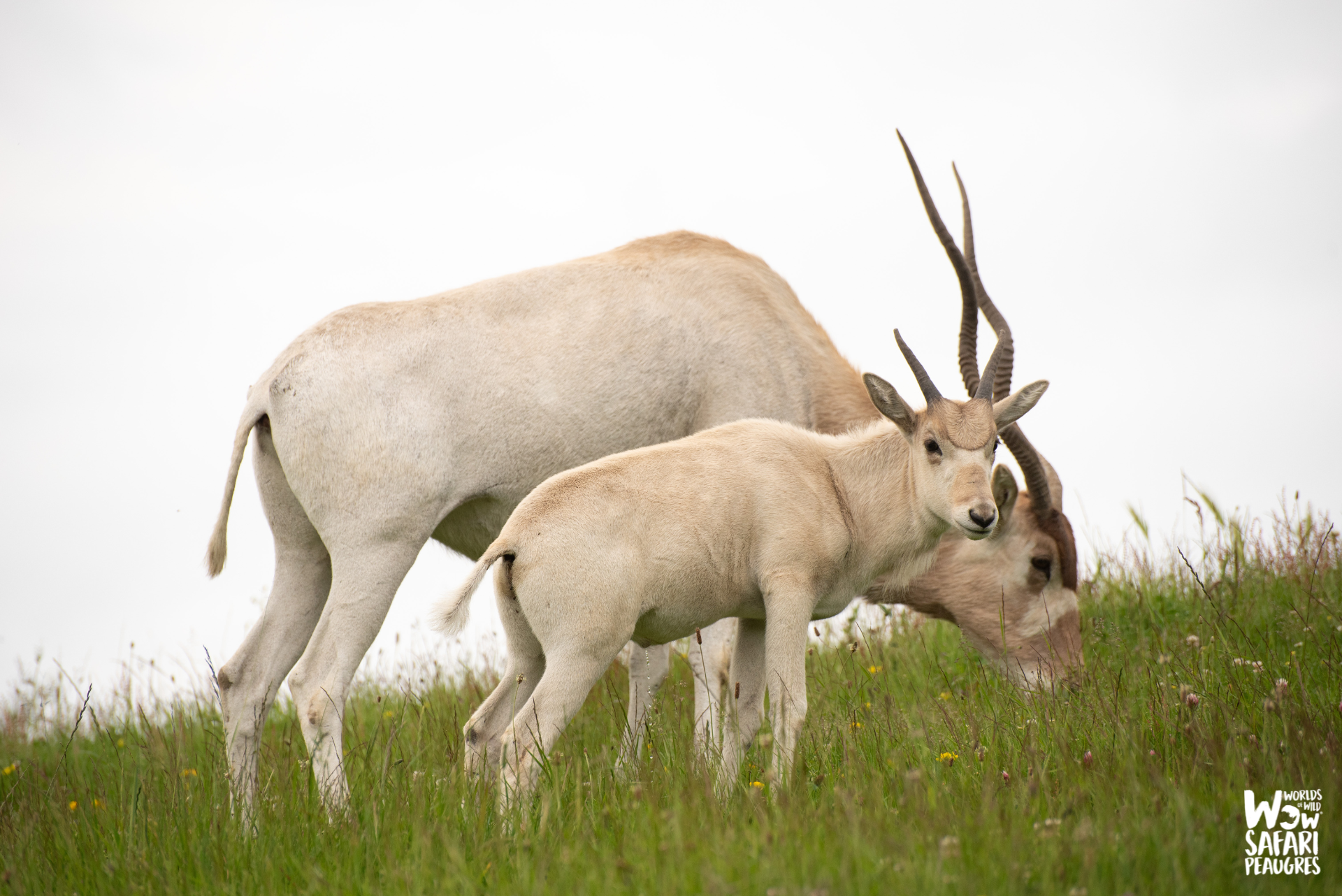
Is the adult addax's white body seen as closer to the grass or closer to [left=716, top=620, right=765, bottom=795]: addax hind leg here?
the grass

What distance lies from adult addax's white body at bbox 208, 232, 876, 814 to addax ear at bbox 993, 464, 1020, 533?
92 cm

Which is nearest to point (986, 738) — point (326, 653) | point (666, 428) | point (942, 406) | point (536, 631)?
point (942, 406)

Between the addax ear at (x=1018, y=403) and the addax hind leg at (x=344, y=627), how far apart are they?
327 centimetres

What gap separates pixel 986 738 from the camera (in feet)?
16.7

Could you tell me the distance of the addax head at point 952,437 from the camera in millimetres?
5129

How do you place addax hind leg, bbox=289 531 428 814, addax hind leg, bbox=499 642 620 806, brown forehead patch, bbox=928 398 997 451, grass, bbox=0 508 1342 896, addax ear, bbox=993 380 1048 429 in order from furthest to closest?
addax hind leg, bbox=289 531 428 814 → addax ear, bbox=993 380 1048 429 → brown forehead patch, bbox=928 398 997 451 → addax hind leg, bbox=499 642 620 806 → grass, bbox=0 508 1342 896

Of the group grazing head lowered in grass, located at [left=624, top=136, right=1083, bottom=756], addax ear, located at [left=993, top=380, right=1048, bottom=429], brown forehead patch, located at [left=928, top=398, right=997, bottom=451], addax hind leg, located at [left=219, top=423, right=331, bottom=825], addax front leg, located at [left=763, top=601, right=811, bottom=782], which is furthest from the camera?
grazing head lowered in grass, located at [left=624, top=136, right=1083, bottom=756]

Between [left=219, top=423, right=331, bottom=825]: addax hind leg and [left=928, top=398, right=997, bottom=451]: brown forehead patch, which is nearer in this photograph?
[left=928, top=398, right=997, bottom=451]: brown forehead patch

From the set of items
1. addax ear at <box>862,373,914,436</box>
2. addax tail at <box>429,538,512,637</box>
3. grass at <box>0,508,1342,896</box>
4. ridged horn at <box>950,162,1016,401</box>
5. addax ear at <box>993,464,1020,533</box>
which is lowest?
grass at <box>0,508,1342,896</box>

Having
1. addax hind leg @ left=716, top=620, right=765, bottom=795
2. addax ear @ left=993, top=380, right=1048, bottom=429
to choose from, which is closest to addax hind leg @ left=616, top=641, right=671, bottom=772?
addax hind leg @ left=716, top=620, right=765, bottom=795

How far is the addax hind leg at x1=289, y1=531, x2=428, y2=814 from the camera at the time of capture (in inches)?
231

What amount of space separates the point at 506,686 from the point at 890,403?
235cm

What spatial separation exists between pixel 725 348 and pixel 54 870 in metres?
4.53

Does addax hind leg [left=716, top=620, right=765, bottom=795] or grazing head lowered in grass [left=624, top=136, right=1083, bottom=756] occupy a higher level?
grazing head lowered in grass [left=624, top=136, right=1083, bottom=756]
